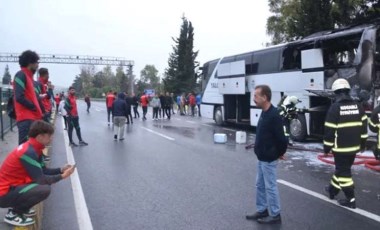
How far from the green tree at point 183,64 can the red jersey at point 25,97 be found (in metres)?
46.9

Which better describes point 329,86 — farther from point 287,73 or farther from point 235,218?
point 235,218

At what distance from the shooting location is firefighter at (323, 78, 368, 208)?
20.3 feet

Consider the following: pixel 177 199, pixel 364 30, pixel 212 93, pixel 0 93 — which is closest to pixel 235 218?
pixel 177 199

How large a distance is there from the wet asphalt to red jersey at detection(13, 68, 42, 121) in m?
1.40

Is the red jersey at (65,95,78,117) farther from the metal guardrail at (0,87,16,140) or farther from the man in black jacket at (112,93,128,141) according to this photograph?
the man in black jacket at (112,93,128,141)

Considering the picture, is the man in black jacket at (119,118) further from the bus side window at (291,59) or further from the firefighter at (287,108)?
the bus side window at (291,59)

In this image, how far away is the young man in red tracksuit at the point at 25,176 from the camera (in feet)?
14.8

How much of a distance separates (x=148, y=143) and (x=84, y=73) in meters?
105

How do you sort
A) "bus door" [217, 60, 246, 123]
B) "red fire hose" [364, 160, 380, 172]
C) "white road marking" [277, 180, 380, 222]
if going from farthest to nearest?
"bus door" [217, 60, 246, 123] < "red fire hose" [364, 160, 380, 172] < "white road marking" [277, 180, 380, 222]

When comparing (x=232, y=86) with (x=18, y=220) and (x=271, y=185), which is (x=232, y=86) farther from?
(x=18, y=220)

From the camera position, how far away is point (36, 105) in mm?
6457

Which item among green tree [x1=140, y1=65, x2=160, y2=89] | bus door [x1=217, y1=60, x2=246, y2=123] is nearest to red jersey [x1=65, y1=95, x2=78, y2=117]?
bus door [x1=217, y1=60, x2=246, y2=123]

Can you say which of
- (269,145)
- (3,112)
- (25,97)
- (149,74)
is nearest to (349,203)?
(269,145)

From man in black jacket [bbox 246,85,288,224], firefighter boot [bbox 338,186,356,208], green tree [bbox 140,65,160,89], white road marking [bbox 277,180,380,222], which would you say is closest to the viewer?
man in black jacket [bbox 246,85,288,224]
